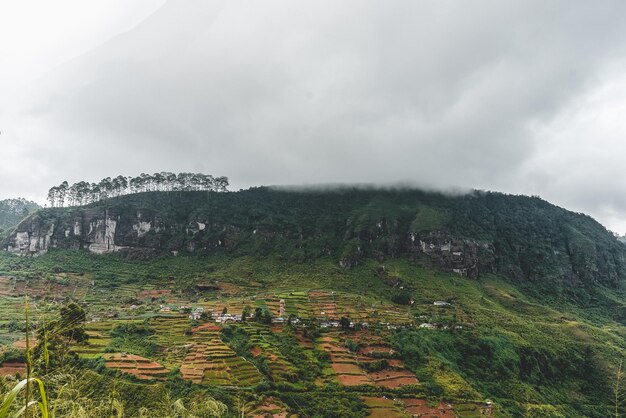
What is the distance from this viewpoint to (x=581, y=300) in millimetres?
116000

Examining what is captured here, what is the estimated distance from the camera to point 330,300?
8062cm

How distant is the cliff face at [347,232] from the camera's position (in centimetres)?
11600

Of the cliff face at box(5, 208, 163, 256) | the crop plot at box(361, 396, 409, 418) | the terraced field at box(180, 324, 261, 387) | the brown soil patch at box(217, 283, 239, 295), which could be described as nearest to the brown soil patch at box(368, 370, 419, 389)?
the crop plot at box(361, 396, 409, 418)

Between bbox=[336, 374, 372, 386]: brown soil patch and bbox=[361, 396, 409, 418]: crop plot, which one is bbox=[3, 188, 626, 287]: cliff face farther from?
bbox=[361, 396, 409, 418]: crop plot

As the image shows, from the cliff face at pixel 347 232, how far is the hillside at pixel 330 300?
60 cm

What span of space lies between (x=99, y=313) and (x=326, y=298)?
42569mm

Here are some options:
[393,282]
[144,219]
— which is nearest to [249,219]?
[144,219]

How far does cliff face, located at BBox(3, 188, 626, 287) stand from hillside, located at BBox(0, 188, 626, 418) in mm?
601

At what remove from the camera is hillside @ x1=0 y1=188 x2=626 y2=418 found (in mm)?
43125

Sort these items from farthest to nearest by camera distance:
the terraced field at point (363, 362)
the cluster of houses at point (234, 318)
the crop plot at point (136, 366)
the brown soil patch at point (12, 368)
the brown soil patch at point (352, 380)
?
the cluster of houses at point (234, 318) → the terraced field at point (363, 362) → the brown soil patch at point (352, 380) → the crop plot at point (136, 366) → the brown soil patch at point (12, 368)

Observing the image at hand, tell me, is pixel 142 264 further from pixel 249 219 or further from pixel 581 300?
pixel 581 300

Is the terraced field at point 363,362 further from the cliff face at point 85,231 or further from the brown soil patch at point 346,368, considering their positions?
the cliff face at point 85,231

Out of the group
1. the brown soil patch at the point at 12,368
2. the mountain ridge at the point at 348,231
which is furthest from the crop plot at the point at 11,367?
the mountain ridge at the point at 348,231

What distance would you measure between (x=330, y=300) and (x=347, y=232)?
51.2 meters
